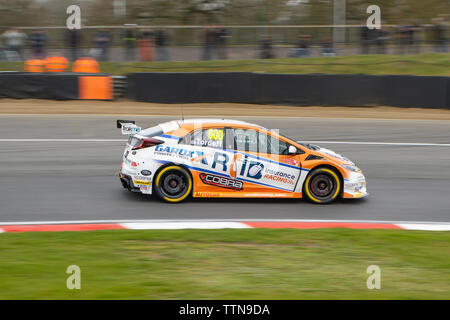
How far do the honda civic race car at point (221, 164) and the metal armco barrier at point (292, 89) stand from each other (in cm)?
1146

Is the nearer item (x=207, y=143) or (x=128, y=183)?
(x=207, y=143)

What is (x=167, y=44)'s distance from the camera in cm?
2530

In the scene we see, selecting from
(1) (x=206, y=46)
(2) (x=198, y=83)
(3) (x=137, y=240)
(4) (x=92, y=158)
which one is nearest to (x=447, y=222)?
(3) (x=137, y=240)

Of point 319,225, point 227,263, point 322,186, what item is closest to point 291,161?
point 322,186

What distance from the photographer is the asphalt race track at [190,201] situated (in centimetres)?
984

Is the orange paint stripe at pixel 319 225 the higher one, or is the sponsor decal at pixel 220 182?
the sponsor decal at pixel 220 182

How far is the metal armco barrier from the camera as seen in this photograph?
21344mm

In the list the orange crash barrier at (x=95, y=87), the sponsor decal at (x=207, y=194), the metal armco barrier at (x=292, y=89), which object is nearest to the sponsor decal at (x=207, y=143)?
the sponsor decal at (x=207, y=194)

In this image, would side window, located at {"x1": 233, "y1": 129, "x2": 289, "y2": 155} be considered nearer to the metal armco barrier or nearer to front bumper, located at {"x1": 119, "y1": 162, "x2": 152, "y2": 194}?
front bumper, located at {"x1": 119, "y1": 162, "x2": 152, "y2": 194}

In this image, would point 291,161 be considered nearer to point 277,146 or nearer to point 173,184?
point 277,146

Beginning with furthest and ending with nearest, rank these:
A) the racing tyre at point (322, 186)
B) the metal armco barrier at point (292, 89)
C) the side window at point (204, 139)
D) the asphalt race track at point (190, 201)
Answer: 1. the metal armco barrier at point (292, 89)
2. the racing tyre at point (322, 186)
3. the side window at point (204, 139)
4. the asphalt race track at point (190, 201)

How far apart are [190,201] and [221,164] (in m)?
0.86

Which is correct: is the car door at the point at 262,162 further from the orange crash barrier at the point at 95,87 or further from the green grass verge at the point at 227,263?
the orange crash barrier at the point at 95,87

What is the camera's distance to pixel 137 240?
7957 millimetres
